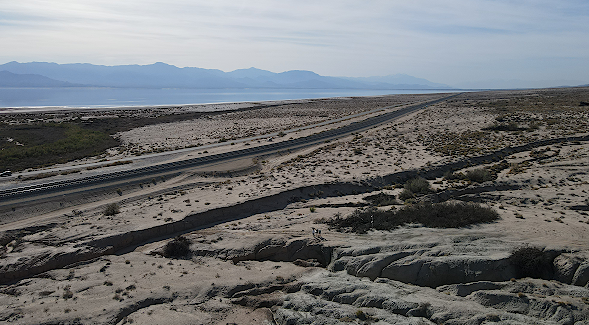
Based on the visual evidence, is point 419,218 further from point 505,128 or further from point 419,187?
point 505,128

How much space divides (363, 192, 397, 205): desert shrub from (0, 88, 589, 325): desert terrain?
12 centimetres

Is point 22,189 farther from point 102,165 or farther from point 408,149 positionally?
point 408,149

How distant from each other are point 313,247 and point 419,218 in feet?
18.6

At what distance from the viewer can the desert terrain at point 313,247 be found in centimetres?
1064

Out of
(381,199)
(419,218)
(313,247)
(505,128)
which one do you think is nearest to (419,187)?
(381,199)

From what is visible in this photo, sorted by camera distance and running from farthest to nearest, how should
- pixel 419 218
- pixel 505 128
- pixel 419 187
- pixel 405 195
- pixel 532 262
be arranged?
1. pixel 505 128
2. pixel 419 187
3. pixel 405 195
4. pixel 419 218
5. pixel 532 262

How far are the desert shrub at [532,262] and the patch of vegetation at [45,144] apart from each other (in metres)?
38.8

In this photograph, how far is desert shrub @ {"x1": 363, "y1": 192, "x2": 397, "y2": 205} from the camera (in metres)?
21.2

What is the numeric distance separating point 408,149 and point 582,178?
53.5 feet

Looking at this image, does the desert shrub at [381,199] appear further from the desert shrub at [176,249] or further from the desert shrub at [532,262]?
the desert shrub at [176,249]

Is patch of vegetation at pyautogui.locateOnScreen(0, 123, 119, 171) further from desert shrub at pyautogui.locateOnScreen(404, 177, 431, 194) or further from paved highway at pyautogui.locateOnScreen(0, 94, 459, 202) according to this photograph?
desert shrub at pyautogui.locateOnScreen(404, 177, 431, 194)

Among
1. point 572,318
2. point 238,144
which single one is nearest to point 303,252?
point 572,318

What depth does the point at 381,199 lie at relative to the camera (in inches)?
869

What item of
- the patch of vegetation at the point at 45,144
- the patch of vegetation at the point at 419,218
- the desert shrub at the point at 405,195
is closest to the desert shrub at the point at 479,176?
the desert shrub at the point at 405,195
